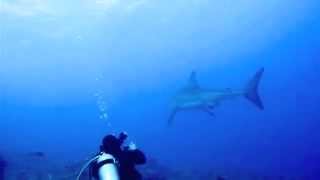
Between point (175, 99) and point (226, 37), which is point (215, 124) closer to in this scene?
point (226, 37)

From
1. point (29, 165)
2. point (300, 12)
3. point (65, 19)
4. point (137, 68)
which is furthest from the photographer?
point (137, 68)

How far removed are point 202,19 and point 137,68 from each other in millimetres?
38788

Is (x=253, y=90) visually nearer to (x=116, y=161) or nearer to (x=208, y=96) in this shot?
(x=208, y=96)

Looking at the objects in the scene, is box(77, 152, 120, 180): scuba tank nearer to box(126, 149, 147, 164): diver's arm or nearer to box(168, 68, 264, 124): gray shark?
box(126, 149, 147, 164): diver's arm

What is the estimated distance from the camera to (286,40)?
88.6 meters

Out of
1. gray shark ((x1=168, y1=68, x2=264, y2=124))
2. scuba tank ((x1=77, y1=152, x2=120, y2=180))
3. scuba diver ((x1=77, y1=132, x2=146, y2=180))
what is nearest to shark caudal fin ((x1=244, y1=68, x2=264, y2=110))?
gray shark ((x1=168, y1=68, x2=264, y2=124))

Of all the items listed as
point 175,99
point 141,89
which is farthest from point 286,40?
point 175,99

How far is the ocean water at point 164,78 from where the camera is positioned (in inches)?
1243

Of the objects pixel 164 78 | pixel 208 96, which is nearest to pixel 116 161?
pixel 208 96

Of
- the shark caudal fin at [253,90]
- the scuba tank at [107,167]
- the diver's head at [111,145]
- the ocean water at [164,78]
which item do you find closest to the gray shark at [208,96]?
the shark caudal fin at [253,90]

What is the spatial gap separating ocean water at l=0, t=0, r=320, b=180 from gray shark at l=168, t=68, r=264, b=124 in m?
0.92

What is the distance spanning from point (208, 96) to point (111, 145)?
1479cm

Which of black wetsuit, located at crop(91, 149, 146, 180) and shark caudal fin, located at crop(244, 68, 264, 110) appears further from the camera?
shark caudal fin, located at crop(244, 68, 264, 110)

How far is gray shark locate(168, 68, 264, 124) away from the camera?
18.4m
